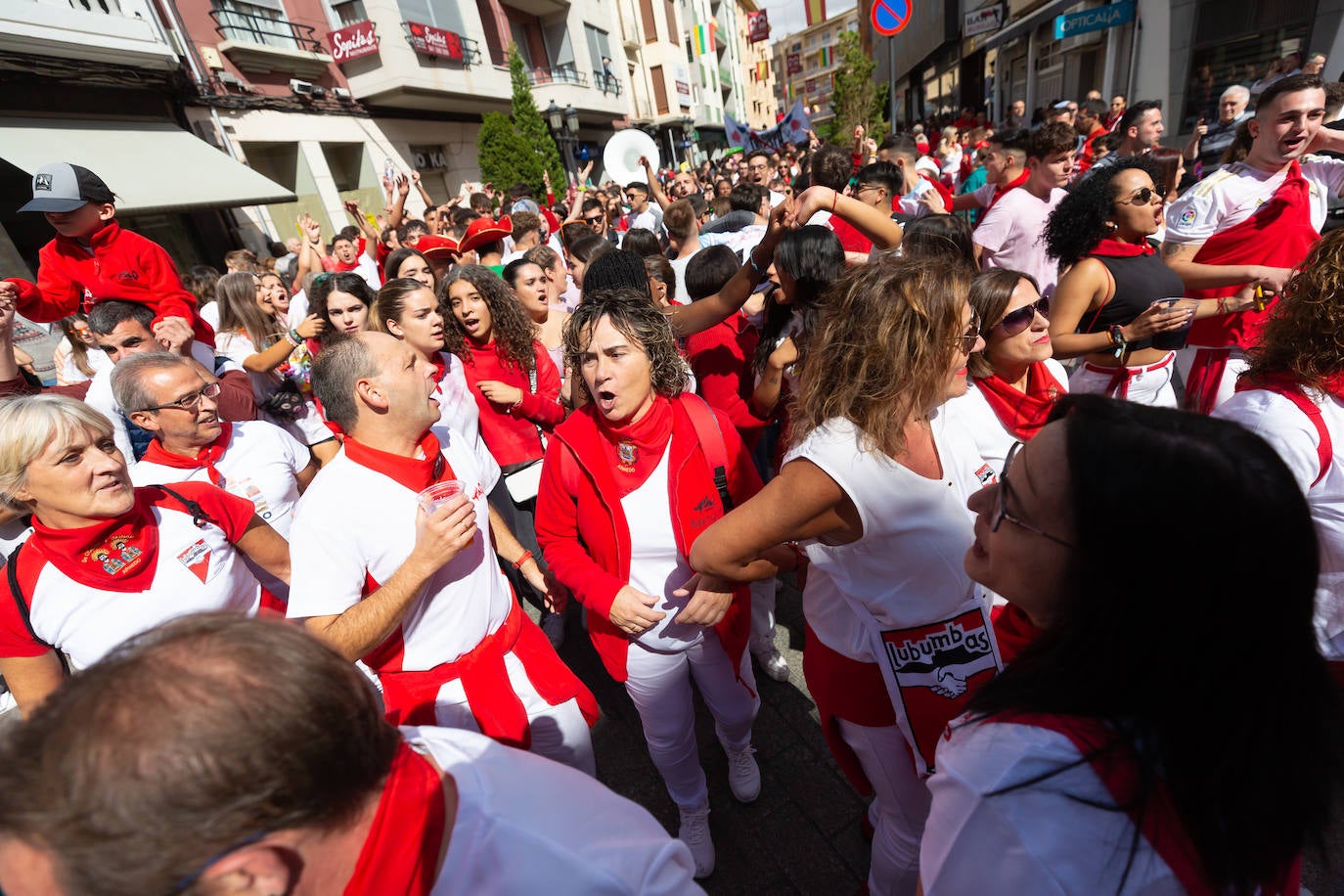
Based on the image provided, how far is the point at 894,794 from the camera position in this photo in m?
1.71

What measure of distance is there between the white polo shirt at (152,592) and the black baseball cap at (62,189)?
9.48 ft

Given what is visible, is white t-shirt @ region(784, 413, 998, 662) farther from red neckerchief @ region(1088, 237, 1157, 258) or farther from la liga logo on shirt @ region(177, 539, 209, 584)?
red neckerchief @ region(1088, 237, 1157, 258)

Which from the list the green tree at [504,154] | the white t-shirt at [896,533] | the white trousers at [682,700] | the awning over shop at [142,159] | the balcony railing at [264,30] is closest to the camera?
the white t-shirt at [896,533]

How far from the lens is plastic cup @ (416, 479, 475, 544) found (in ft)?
5.60

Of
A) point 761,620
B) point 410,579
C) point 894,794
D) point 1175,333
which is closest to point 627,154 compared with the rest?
point 1175,333

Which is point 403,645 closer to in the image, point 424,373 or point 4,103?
point 424,373

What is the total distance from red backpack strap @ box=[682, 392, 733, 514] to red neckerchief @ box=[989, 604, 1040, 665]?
0.88m

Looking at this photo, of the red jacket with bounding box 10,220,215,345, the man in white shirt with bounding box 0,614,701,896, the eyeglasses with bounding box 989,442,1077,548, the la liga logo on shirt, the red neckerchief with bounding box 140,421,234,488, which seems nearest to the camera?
the man in white shirt with bounding box 0,614,701,896

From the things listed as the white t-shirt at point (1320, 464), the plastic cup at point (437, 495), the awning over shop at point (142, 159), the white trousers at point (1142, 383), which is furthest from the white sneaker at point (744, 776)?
the awning over shop at point (142, 159)

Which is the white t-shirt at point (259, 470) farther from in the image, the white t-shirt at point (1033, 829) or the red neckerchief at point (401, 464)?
the white t-shirt at point (1033, 829)

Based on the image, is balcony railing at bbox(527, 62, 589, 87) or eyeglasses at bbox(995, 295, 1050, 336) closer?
eyeglasses at bbox(995, 295, 1050, 336)

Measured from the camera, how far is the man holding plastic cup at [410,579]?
165cm

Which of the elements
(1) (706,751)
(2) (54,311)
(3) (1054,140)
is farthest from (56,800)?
(3) (1054,140)

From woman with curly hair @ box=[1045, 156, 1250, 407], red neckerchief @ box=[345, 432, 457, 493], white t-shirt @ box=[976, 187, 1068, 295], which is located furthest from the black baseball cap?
white t-shirt @ box=[976, 187, 1068, 295]
